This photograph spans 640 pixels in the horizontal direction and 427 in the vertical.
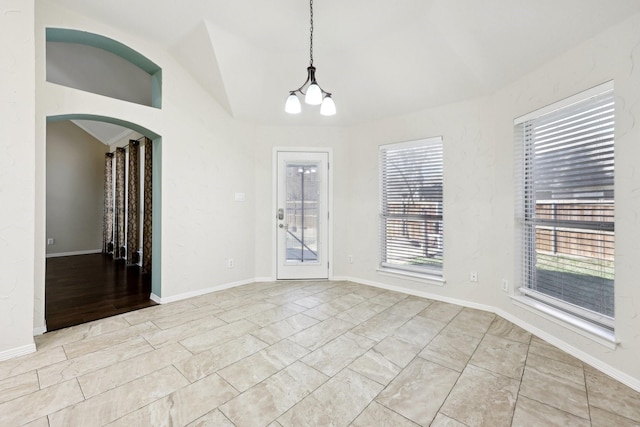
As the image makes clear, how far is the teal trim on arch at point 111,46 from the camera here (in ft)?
9.14

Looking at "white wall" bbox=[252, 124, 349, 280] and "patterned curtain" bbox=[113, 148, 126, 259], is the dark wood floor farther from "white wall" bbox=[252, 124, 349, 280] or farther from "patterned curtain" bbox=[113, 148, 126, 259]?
"white wall" bbox=[252, 124, 349, 280]

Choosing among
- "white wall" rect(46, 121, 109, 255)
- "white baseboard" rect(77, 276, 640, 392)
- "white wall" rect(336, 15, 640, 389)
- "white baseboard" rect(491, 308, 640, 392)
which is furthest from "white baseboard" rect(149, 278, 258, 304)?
"white wall" rect(46, 121, 109, 255)

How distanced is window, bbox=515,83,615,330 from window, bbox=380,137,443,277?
0.96 metres

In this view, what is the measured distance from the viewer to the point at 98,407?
1.67m

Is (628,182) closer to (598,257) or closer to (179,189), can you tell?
(598,257)

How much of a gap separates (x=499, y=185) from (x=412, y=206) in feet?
3.56

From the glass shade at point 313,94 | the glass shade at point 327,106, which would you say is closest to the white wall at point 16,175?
the glass shade at point 313,94

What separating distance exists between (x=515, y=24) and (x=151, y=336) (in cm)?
411

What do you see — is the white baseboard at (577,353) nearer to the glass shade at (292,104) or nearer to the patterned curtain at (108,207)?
the glass shade at (292,104)

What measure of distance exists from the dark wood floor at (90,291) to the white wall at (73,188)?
43.2 inches

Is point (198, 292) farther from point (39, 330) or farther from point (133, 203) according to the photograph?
point (133, 203)

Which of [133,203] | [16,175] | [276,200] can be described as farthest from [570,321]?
[133,203]

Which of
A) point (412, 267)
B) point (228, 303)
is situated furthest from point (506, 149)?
point (228, 303)

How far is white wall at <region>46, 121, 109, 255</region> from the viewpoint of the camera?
6586mm
